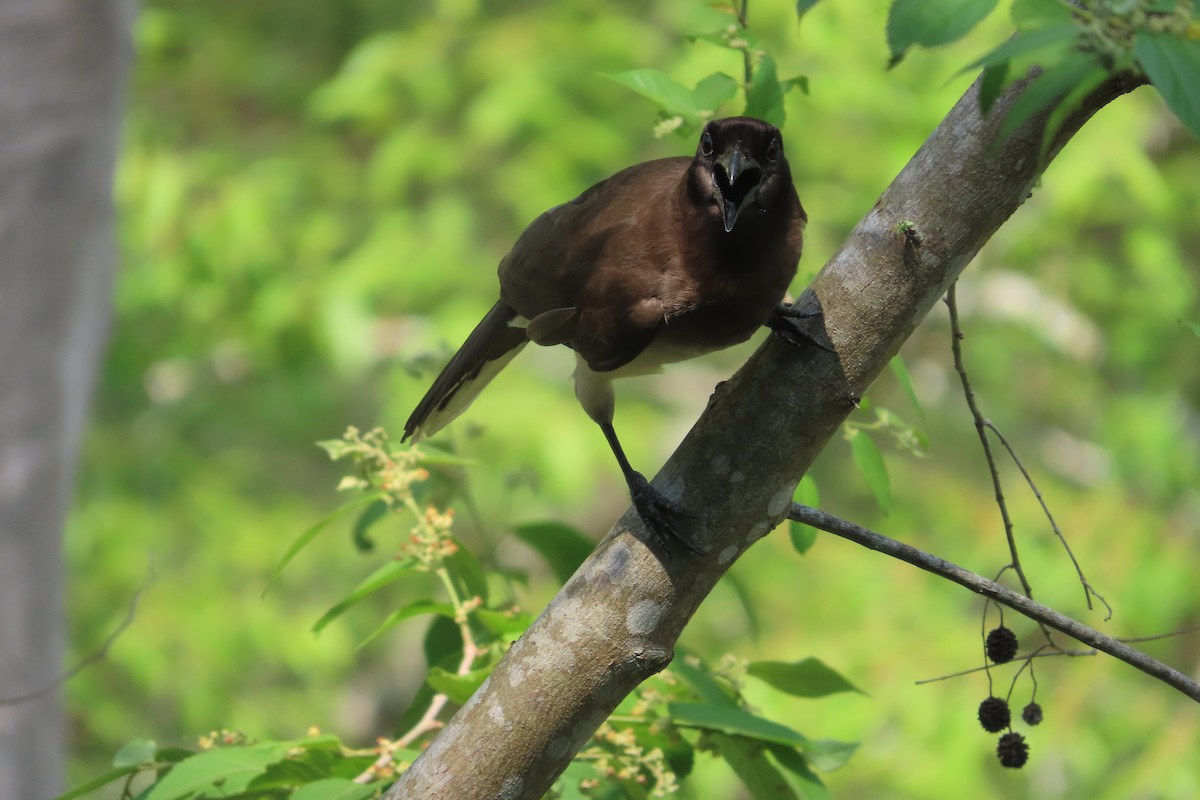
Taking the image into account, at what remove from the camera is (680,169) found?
2029 mm

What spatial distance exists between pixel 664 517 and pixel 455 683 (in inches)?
14.7

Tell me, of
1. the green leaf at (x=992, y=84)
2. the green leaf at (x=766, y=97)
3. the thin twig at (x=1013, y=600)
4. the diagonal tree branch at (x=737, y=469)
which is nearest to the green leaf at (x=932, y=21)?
the green leaf at (x=992, y=84)

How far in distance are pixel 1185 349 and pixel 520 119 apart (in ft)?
10.5

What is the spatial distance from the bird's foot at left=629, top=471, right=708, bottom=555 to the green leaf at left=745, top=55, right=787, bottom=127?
0.66 metres

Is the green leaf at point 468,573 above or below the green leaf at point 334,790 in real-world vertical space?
below

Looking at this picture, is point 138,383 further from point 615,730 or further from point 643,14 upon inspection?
point 615,730

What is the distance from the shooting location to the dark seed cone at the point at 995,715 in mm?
1781

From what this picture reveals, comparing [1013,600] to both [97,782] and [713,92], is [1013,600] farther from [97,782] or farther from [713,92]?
[97,782]

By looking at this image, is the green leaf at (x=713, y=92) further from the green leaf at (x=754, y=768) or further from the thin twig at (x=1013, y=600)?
the green leaf at (x=754, y=768)

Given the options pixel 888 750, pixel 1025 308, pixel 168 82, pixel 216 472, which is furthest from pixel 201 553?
pixel 1025 308

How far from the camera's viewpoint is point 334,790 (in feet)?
5.04

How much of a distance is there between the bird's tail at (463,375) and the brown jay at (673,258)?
32cm

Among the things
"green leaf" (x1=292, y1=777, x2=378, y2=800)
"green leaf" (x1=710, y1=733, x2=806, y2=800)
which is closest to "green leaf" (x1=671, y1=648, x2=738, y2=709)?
"green leaf" (x1=710, y1=733, x2=806, y2=800)

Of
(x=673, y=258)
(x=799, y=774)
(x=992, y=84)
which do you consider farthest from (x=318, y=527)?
(x=992, y=84)
